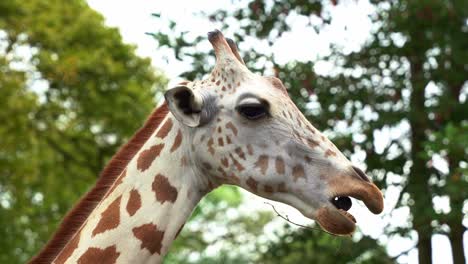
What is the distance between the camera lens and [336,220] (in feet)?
13.9

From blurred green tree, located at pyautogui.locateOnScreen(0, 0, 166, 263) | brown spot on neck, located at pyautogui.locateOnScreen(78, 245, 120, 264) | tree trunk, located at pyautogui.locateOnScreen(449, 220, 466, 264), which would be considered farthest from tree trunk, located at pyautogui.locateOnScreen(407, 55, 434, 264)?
blurred green tree, located at pyautogui.locateOnScreen(0, 0, 166, 263)

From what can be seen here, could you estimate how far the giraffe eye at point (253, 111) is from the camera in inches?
179

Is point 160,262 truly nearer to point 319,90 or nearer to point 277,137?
point 277,137

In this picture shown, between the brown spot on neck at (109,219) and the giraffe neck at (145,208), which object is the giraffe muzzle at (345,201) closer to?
the giraffe neck at (145,208)

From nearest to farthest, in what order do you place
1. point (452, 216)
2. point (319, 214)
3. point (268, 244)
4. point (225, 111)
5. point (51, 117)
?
point (319, 214)
point (225, 111)
point (452, 216)
point (268, 244)
point (51, 117)

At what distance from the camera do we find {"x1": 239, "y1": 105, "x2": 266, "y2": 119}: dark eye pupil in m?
4.56

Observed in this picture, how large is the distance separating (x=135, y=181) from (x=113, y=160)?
24 centimetres

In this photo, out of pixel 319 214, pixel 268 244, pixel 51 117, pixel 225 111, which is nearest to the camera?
pixel 319 214

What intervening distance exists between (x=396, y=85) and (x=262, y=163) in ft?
21.5

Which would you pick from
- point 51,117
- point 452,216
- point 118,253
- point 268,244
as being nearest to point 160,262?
point 118,253

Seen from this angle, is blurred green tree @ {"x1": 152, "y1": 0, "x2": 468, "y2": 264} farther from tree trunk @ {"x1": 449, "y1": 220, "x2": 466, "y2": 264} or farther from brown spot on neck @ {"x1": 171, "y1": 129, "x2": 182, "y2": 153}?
brown spot on neck @ {"x1": 171, "y1": 129, "x2": 182, "y2": 153}

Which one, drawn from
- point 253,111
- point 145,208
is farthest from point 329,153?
point 145,208

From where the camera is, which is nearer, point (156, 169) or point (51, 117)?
point (156, 169)

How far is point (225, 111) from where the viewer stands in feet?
15.2
